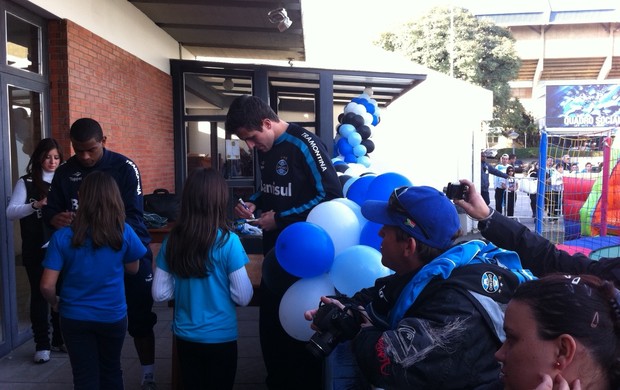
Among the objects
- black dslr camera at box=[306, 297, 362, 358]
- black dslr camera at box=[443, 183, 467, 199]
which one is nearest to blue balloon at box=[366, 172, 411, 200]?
black dslr camera at box=[443, 183, 467, 199]

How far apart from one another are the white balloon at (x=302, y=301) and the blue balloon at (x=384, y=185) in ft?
2.18

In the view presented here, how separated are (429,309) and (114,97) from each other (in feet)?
19.8

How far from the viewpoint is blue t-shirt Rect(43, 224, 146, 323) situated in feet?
9.05

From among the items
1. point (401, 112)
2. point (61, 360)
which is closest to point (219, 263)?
point (61, 360)

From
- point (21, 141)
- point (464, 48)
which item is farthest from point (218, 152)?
point (464, 48)

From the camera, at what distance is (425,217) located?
1797mm

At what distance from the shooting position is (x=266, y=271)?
114 inches

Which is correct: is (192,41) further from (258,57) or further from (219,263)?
(219,263)

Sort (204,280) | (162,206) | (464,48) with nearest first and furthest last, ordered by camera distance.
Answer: (204,280) → (162,206) → (464,48)

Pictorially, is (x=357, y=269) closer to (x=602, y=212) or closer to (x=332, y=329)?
(x=332, y=329)

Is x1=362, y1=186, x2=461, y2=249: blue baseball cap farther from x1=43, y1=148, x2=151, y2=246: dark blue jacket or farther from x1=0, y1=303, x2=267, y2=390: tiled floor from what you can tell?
x1=0, y1=303, x2=267, y2=390: tiled floor

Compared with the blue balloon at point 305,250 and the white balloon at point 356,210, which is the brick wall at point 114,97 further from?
the blue balloon at point 305,250

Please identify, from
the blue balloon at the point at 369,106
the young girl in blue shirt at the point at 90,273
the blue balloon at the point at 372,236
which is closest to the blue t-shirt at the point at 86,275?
the young girl in blue shirt at the point at 90,273

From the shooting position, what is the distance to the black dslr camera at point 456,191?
2.34 metres
